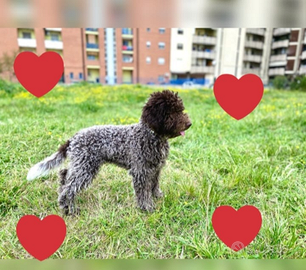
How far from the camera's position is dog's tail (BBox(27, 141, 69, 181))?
1.14 m

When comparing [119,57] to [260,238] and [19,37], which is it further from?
[260,238]

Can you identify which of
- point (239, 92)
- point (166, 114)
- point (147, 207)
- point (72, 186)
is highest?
point (239, 92)

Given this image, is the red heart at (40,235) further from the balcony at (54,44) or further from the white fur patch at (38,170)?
the balcony at (54,44)

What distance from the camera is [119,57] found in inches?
70.5

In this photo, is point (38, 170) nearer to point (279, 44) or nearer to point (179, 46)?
point (179, 46)

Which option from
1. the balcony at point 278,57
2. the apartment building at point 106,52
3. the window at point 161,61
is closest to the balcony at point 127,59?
the apartment building at point 106,52

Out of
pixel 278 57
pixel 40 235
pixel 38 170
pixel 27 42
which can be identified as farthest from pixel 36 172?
pixel 278 57

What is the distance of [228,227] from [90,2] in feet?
3.51

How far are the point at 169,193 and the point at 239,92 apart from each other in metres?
0.69

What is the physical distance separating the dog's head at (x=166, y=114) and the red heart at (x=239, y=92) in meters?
0.18

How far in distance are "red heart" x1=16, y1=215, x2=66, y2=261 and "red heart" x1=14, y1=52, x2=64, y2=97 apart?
54cm

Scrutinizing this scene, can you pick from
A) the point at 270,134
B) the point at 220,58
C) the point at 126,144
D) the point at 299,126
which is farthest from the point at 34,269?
the point at 299,126

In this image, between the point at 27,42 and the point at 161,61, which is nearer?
the point at 27,42

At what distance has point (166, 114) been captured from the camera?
3.23 feet
